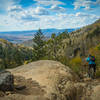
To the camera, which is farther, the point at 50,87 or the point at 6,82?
the point at 50,87

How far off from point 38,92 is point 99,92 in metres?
5.00

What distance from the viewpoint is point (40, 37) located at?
45.6 metres

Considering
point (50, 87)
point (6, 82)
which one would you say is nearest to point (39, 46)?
point (50, 87)

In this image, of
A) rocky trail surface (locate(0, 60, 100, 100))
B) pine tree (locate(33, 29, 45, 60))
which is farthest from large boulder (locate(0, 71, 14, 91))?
pine tree (locate(33, 29, 45, 60))

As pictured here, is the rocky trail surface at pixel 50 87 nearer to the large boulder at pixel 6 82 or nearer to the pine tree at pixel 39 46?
the large boulder at pixel 6 82

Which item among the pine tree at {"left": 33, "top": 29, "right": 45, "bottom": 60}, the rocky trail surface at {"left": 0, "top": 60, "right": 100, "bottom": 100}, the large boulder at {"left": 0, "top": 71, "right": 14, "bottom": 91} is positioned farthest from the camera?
the pine tree at {"left": 33, "top": 29, "right": 45, "bottom": 60}

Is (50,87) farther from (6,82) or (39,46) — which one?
(39,46)

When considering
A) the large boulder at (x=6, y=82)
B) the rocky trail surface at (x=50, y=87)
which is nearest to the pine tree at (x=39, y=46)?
the rocky trail surface at (x=50, y=87)

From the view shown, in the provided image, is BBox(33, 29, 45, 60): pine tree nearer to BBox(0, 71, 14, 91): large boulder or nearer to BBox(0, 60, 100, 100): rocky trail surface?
BBox(0, 60, 100, 100): rocky trail surface

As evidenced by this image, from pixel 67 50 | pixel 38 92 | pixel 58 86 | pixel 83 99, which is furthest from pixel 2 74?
pixel 67 50

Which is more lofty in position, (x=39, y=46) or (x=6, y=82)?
(x=39, y=46)

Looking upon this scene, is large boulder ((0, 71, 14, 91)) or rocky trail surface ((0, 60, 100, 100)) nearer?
large boulder ((0, 71, 14, 91))

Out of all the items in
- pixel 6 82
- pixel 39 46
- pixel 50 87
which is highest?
pixel 39 46

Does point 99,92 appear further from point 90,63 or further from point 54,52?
point 54,52
